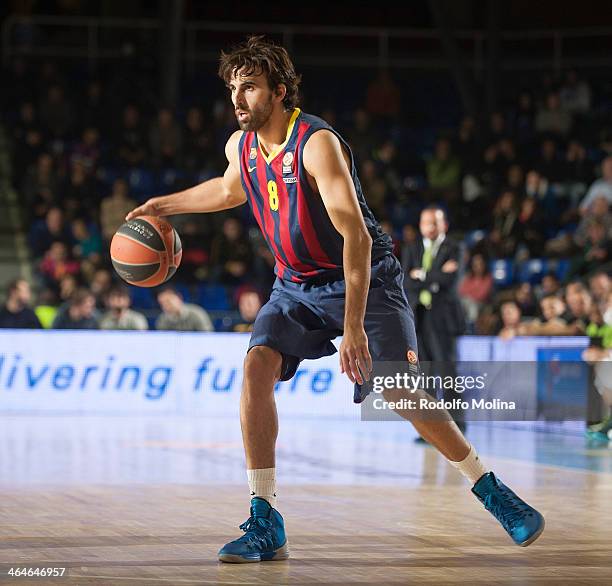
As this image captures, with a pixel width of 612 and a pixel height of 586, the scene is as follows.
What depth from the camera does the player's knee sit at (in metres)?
4.96

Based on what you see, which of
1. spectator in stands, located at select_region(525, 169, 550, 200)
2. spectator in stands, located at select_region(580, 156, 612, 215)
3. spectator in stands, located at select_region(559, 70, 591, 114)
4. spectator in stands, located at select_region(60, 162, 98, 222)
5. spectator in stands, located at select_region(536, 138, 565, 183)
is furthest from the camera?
spectator in stands, located at select_region(559, 70, 591, 114)

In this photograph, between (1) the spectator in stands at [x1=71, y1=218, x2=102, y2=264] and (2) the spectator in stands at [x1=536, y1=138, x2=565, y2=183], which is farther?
(2) the spectator in stands at [x1=536, y1=138, x2=565, y2=183]

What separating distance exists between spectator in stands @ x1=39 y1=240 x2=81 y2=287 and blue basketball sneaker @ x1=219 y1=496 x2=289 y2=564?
1078 cm

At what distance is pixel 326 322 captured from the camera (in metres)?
5.11

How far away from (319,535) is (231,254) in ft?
→ 35.1

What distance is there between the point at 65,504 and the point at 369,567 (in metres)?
2.16

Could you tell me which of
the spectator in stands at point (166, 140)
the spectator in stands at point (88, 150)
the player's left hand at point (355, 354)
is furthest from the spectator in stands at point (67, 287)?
the player's left hand at point (355, 354)

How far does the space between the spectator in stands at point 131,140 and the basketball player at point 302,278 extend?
13620 millimetres

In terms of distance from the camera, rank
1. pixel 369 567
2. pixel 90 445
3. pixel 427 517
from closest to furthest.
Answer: pixel 369 567, pixel 427 517, pixel 90 445

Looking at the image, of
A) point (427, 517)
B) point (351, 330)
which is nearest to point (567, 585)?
point (351, 330)

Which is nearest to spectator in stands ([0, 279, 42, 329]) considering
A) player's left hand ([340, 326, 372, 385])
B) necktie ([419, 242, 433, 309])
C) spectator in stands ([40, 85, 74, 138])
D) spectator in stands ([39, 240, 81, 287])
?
spectator in stands ([39, 240, 81, 287])

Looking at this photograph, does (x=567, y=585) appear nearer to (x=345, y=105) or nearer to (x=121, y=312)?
(x=121, y=312)

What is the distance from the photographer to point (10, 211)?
739 inches

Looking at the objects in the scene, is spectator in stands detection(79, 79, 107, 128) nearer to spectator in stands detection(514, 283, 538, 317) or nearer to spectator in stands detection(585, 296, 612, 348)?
spectator in stands detection(514, 283, 538, 317)
